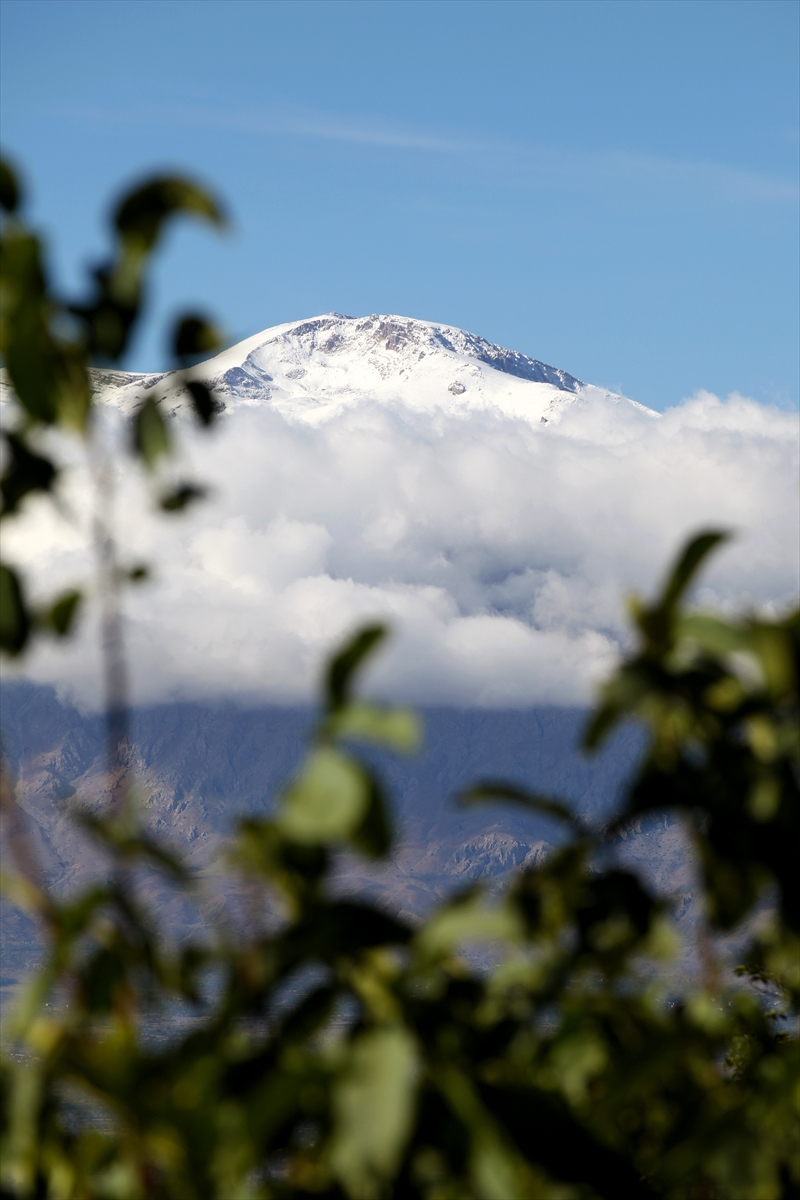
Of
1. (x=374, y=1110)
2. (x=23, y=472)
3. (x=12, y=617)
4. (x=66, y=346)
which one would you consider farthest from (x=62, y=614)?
(x=374, y=1110)

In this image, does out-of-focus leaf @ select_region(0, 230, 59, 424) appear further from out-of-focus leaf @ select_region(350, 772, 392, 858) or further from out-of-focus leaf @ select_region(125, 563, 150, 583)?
out-of-focus leaf @ select_region(350, 772, 392, 858)

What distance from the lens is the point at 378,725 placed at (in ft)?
5.74

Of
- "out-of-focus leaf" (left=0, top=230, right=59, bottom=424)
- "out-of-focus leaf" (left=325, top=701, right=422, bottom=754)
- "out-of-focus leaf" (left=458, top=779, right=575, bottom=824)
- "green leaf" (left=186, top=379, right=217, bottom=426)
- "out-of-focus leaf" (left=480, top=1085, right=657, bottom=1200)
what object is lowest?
"out-of-focus leaf" (left=480, top=1085, right=657, bottom=1200)

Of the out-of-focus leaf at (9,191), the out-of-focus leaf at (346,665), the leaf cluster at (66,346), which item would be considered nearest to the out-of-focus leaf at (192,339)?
the leaf cluster at (66,346)

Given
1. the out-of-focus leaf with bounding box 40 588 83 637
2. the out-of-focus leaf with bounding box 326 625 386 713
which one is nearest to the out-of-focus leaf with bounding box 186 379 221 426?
the out-of-focus leaf with bounding box 40 588 83 637

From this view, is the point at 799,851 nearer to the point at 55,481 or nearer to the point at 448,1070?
the point at 448,1070

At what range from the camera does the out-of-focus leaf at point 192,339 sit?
254 cm

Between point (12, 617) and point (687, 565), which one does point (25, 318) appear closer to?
point (12, 617)

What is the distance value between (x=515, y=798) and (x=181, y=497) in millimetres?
967

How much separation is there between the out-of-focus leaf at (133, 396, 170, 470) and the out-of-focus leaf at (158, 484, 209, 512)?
14 centimetres

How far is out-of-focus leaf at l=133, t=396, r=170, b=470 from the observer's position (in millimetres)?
2445

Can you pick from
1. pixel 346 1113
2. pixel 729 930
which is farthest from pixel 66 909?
pixel 729 930

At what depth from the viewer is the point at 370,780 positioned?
1.71 metres

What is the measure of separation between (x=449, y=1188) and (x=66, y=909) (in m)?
0.75
